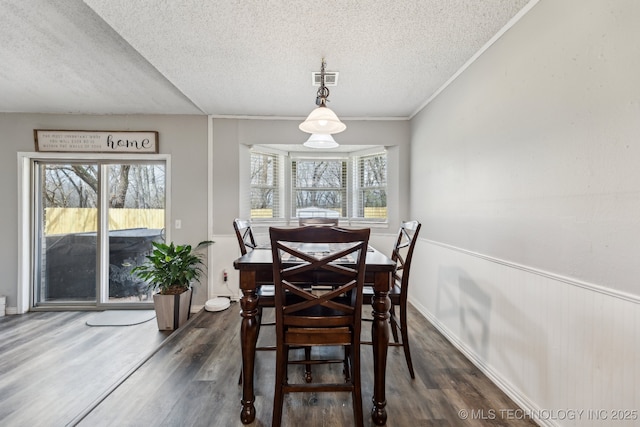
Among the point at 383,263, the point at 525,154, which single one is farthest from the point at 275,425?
the point at 525,154

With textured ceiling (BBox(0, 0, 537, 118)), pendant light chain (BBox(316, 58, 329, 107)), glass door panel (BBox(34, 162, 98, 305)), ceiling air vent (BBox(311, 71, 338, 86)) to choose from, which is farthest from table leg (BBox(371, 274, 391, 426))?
glass door panel (BBox(34, 162, 98, 305))

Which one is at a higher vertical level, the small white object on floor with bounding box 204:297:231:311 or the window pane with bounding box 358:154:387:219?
the window pane with bounding box 358:154:387:219

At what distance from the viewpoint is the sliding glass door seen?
3375mm

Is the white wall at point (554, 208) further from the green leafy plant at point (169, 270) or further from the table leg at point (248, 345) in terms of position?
the green leafy plant at point (169, 270)

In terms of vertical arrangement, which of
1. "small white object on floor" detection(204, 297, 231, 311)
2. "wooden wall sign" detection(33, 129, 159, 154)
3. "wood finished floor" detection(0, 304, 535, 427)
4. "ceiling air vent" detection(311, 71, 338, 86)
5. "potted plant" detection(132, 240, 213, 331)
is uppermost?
"ceiling air vent" detection(311, 71, 338, 86)

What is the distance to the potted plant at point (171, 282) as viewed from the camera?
2822mm

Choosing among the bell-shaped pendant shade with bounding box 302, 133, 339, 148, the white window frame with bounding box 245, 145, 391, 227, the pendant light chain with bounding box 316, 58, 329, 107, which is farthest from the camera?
the white window frame with bounding box 245, 145, 391, 227

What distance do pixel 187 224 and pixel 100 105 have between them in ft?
5.56

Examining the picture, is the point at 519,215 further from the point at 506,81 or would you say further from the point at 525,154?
the point at 506,81

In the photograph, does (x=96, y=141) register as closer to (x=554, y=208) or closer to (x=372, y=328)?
(x=372, y=328)

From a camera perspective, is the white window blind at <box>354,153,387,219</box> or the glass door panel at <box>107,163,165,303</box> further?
the white window blind at <box>354,153,387,219</box>

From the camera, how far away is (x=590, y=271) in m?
1.21

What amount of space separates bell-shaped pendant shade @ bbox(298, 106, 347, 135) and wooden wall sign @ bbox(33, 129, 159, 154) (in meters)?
2.49

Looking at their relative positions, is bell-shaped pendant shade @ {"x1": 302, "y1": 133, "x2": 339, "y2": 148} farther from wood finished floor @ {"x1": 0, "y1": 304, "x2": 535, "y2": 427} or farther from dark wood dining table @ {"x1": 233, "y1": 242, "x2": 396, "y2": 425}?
wood finished floor @ {"x1": 0, "y1": 304, "x2": 535, "y2": 427}
